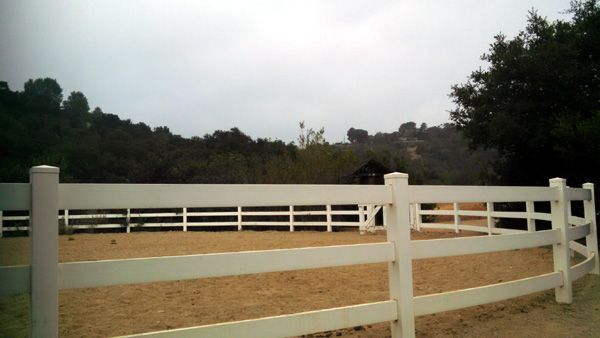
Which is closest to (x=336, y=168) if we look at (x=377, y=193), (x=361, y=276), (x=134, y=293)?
(x=361, y=276)

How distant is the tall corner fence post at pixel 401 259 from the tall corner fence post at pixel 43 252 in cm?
224

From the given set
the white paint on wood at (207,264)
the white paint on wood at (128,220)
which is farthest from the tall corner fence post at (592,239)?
the white paint on wood at (128,220)

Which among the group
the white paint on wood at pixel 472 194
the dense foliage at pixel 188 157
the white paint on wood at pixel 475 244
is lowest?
the white paint on wood at pixel 475 244

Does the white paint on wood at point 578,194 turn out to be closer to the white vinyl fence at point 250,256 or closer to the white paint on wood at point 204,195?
the white vinyl fence at point 250,256

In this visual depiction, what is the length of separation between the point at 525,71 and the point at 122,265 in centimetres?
1282

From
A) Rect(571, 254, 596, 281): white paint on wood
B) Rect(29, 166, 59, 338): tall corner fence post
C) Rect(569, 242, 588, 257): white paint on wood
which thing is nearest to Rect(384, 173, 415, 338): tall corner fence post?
Rect(29, 166, 59, 338): tall corner fence post

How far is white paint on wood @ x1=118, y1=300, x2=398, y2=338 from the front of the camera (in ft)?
8.28

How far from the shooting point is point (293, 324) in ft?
9.37

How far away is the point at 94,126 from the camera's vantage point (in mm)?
22531

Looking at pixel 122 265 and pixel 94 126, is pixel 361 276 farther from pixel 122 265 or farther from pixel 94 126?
pixel 94 126

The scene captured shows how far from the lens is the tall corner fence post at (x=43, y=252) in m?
2.18

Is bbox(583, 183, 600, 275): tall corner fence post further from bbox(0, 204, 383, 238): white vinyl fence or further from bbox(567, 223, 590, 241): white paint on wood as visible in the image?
bbox(0, 204, 383, 238): white vinyl fence

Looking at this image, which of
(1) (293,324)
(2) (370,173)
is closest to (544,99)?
(2) (370,173)

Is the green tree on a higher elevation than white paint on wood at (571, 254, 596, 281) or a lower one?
higher
